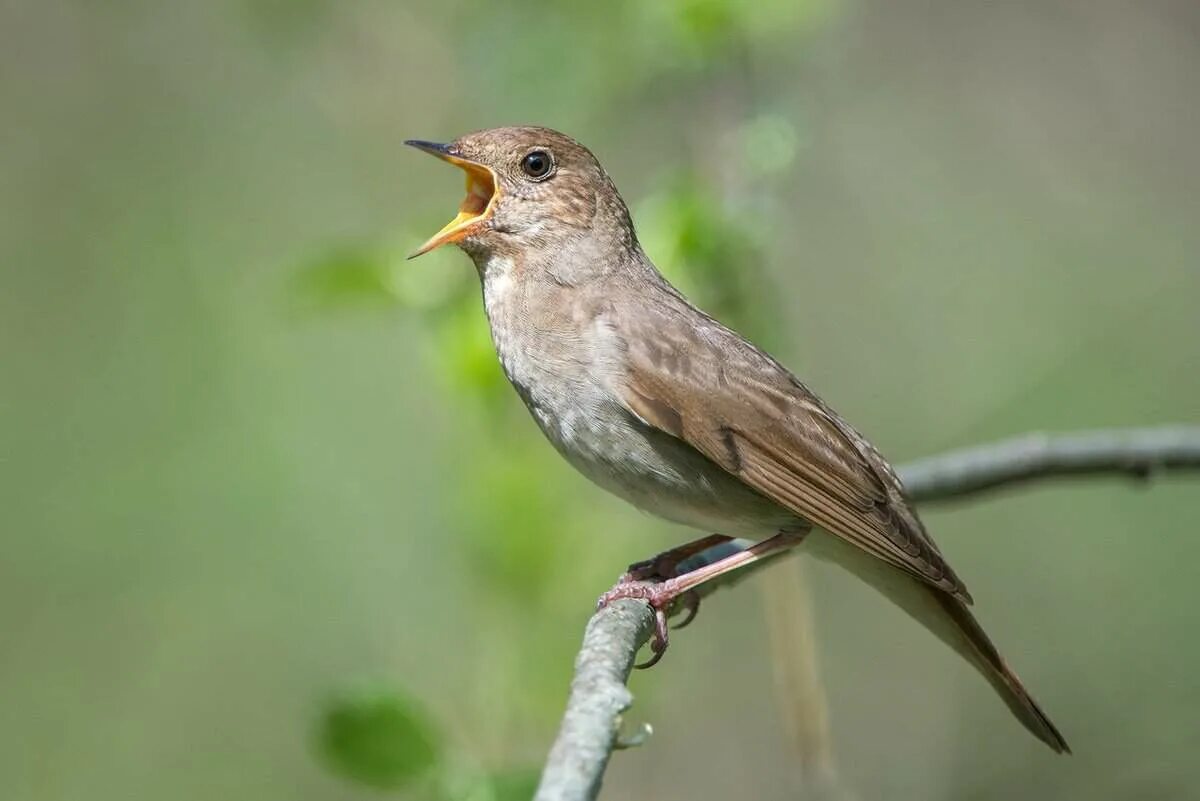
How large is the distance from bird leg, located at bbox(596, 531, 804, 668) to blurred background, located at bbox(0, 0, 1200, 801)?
41 centimetres

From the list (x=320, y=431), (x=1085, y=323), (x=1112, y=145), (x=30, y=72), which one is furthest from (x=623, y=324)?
(x=30, y=72)

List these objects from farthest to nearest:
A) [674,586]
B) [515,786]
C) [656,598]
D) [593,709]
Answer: [674,586]
[656,598]
[515,786]
[593,709]

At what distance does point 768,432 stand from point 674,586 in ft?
1.70

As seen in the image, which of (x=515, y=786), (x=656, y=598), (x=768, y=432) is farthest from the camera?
(x=768, y=432)

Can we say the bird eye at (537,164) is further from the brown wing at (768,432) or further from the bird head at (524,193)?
the brown wing at (768,432)

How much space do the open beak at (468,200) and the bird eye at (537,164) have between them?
0.33 feet

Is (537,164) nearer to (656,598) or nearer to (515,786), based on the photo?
(656,598)

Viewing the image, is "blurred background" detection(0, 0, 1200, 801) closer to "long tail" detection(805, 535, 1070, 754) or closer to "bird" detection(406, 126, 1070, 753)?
"bird" detection(406, 126, 1070, 753)

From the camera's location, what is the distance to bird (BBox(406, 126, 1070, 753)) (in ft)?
13.6

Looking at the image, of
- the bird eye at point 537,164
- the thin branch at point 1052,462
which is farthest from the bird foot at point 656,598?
the bird eye at point 537,164

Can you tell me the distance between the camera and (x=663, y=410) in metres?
4.14

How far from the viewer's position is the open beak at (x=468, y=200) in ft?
14.2

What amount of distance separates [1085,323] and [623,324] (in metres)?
4.11

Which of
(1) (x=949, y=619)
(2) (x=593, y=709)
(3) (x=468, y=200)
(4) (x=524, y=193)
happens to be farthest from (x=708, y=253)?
→ (2) (x=593, y=709)
